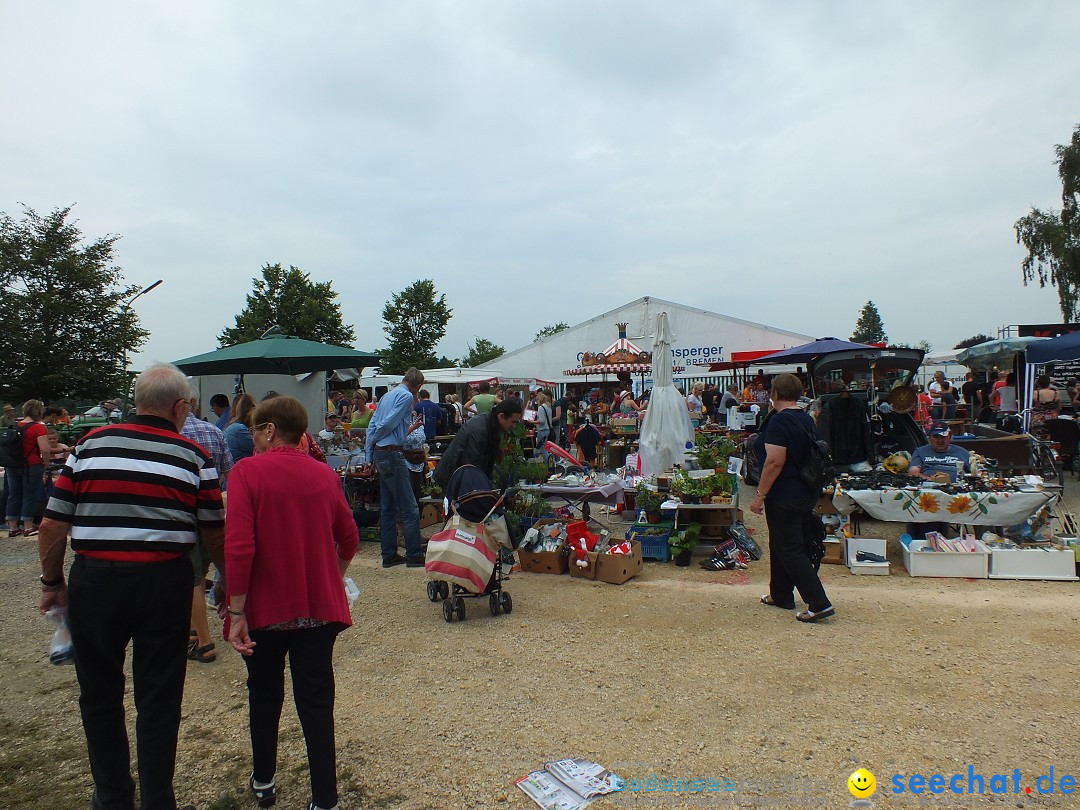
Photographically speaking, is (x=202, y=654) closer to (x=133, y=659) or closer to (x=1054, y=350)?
(x=133, y=659)

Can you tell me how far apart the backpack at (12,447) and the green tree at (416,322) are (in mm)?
33634

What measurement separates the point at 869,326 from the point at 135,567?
370 feet

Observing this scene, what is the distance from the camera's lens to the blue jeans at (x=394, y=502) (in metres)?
6.28

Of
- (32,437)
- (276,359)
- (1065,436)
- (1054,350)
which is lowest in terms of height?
(1065,436)

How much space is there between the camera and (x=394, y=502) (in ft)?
21.2

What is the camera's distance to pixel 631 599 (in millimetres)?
5332

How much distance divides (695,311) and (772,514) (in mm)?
24394

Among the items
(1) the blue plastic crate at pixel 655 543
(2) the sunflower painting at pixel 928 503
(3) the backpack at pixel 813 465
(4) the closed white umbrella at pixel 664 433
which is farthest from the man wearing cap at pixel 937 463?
(4) the closed white umbrella at pixel 664 433

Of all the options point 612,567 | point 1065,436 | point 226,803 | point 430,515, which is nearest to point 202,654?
point 226,803

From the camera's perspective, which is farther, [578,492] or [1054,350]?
[1054,350]

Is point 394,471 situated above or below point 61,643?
above

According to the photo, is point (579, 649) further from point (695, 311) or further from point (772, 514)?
point (695, 311)

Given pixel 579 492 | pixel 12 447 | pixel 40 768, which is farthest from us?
pixel 12 447

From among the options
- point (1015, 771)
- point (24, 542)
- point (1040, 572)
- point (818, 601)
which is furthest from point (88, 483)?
point (24, 542)
